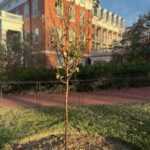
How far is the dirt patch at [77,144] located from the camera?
426cm

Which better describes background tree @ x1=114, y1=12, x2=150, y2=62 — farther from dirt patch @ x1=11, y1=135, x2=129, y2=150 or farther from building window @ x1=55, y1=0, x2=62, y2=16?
A: building window @ x1=55, y1=0, x2=62, y2=16

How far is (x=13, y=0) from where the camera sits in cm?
3116

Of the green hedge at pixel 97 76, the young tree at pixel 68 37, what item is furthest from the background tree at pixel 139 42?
the young tree at pixel 68 37

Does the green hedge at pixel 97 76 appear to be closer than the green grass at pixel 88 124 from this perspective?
No

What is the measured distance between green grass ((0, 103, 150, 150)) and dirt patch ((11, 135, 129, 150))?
228 millimetres

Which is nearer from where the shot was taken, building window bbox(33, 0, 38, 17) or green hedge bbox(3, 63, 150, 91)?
green hedge bbox(3, 63, 150, 91)

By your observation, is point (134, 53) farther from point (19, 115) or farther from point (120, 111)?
point (19, 115)

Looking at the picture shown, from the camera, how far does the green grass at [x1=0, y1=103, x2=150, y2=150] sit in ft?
15.7

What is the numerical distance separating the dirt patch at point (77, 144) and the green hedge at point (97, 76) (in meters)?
6.58

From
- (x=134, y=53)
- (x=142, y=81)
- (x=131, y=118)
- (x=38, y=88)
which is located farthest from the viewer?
(x=134, y=53)

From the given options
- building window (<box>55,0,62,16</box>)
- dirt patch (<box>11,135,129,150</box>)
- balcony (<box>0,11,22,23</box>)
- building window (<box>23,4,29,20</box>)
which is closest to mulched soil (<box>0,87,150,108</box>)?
dirt patch (<box>11,135,129,150</box>)

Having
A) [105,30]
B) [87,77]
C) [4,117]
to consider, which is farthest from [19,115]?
[105,30]

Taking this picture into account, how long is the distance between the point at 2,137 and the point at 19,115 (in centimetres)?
173

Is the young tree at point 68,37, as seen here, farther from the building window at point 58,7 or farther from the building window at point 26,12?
the building window at point 26,12
